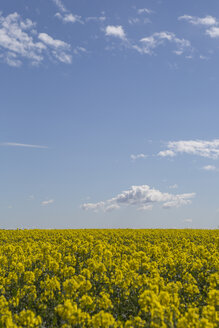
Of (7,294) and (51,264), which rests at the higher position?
(51,264)

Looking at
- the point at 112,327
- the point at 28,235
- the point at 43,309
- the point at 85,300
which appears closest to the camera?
the point at 112,327

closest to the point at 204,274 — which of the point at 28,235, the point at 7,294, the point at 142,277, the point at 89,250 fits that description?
the point at 142,277

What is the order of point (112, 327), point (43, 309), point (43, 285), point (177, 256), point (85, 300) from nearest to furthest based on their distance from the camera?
point (112, 327), point (85, 300), point (43, 309), point (43, 285), point (177, 256)

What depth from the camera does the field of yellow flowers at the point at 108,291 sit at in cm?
714

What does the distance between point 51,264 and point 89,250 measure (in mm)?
3331

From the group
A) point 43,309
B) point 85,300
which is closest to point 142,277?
point 85,300

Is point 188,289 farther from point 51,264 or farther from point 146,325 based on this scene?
point 51,264

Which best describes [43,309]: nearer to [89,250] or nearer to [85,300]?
[85,300]

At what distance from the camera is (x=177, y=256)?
1402 cm

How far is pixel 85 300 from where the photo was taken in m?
8.12

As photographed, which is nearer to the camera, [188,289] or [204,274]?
[188,289]

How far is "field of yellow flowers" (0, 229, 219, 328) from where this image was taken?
714 centimetres

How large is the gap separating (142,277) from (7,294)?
4.67 m

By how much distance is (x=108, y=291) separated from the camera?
10.3 m
